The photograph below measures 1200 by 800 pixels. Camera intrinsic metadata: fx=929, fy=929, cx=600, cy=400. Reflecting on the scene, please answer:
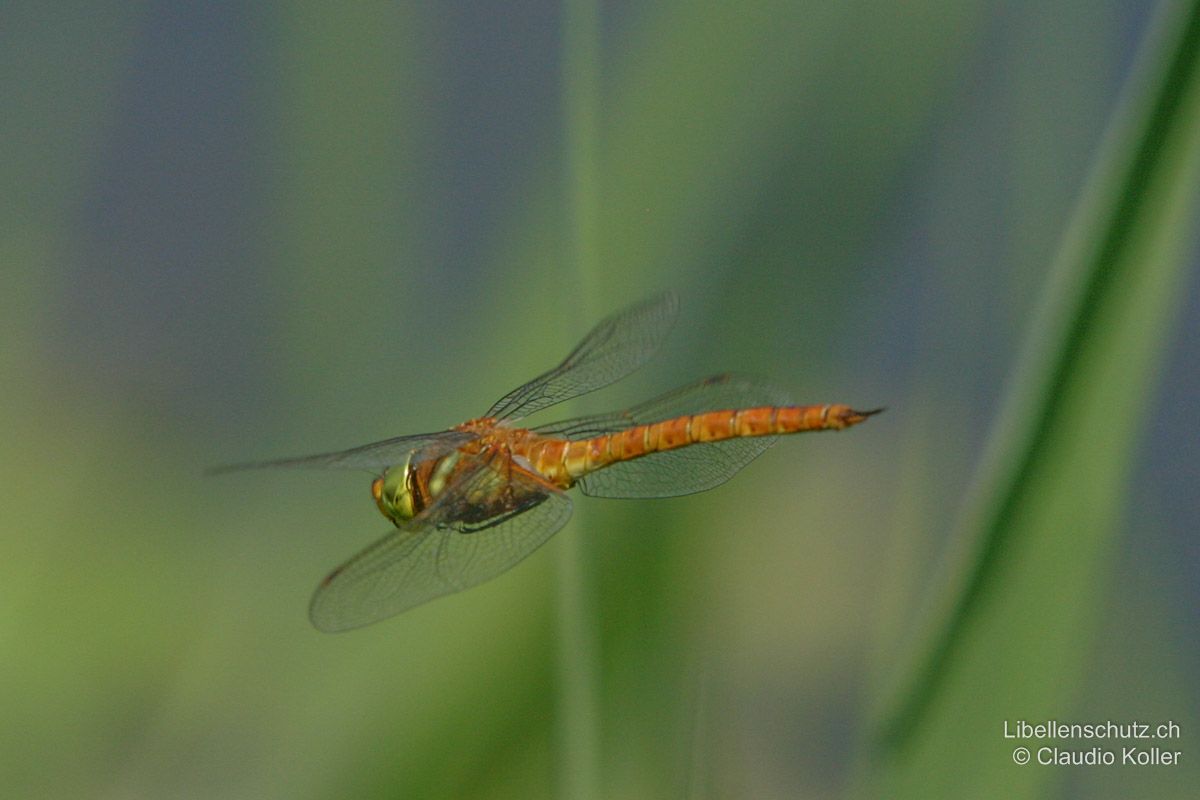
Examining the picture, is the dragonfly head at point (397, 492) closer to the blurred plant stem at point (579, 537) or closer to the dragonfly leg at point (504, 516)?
the dragonfly leg at point (504, 516)

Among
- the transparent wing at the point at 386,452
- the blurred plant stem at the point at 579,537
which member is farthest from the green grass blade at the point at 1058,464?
the transparent wing at the point at 386,452

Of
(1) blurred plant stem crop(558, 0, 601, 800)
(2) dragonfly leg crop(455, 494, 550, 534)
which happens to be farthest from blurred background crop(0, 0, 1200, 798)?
(2) dragonfly leg crop(455, 494, 550, 534)

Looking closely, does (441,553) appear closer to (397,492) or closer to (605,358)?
(397,492)

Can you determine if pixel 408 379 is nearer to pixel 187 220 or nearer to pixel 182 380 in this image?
pixel 182 380

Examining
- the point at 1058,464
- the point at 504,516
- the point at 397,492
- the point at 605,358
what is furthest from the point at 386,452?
the point at 1058,464

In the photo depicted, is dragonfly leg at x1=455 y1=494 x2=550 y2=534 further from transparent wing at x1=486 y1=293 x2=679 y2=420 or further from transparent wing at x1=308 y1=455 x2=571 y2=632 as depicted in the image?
transparent wing at x1=486 y1=293 x2=679 y2=420

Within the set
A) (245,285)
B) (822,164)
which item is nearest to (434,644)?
(822,164)

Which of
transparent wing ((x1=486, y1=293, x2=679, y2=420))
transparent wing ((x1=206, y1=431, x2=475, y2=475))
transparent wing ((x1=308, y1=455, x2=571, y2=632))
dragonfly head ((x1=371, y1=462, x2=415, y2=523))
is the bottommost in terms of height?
transparent wing ((x1=308, y1=455, x2=571, y2=632))
